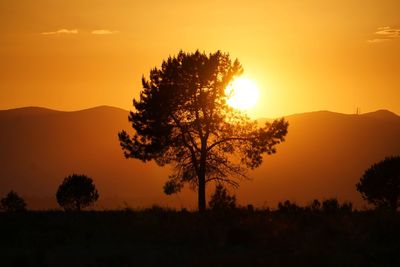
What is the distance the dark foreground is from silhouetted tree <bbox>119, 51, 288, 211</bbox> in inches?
697

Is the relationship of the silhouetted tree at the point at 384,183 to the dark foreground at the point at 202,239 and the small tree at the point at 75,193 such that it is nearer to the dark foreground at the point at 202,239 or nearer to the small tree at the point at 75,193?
the small tree at the point at 75,193

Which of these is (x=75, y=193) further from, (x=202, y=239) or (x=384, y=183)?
(x=202, y=239)

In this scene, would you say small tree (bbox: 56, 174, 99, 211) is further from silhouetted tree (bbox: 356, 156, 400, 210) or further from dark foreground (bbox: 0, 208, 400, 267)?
dark foreground (bbox: 0, 208, 400, 267)

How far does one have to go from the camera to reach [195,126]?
4312cm

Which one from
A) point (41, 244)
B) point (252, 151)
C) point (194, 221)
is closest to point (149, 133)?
point (252, 151)

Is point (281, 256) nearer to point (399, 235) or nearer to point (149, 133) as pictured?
point (399, 235)

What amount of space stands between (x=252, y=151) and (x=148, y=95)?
8.79m

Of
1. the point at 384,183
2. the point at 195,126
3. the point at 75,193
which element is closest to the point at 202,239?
the point at 195,126

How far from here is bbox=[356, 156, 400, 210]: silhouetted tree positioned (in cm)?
6538

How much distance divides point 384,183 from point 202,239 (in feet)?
171

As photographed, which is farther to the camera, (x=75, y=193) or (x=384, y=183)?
(x=75, y=193)

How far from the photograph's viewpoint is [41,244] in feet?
61.2

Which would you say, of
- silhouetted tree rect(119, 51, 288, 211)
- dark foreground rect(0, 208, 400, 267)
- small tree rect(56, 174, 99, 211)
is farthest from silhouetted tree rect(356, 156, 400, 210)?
dark foreground rect(0, 208, 400, 267)

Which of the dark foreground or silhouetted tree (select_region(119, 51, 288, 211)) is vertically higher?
silhouetted tree (select_region(119, 51, 288, 211))
